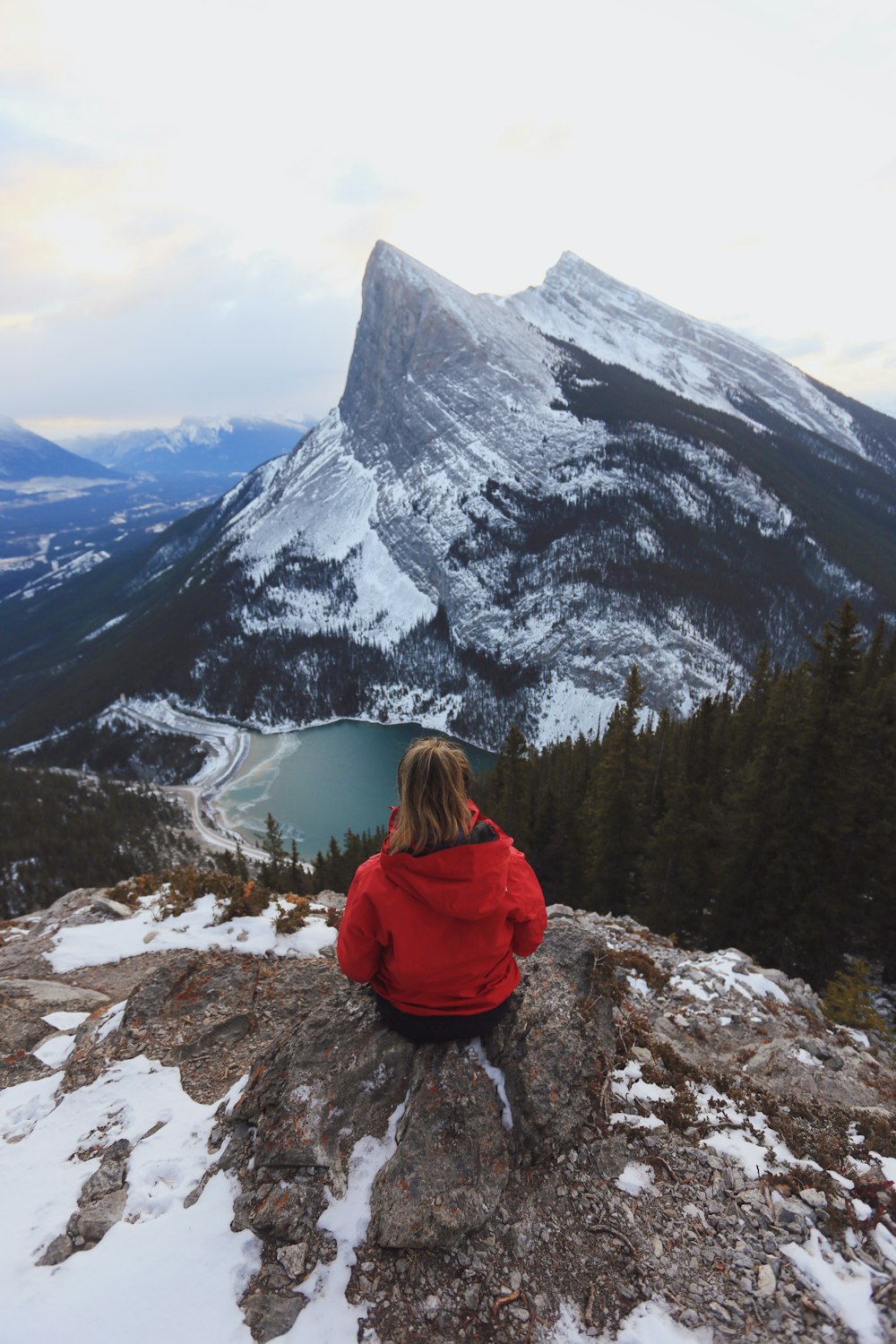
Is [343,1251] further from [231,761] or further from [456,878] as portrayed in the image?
[231,761]

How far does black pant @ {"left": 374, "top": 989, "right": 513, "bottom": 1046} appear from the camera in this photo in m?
4.77

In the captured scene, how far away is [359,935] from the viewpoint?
14.5ft

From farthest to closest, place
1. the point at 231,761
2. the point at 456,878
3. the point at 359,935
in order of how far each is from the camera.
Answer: the point at 231,761 → the point at 359,935 → the point at 456,878

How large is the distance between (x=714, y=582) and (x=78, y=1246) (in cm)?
16420

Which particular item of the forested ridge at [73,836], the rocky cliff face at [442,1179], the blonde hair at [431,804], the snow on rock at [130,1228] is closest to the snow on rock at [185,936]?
the rocky cliff face at [442,1179]

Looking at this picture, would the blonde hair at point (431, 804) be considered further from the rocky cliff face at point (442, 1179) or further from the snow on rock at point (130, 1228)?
the snow on rock at point (130, 1228)

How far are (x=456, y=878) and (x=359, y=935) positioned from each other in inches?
39.0

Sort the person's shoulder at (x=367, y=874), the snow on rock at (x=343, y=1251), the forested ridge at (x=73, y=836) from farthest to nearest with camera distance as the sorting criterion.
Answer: the forested ridge at (x=73, y=836) < the person's shoulder at (x=367, y=874) < the snow on rock at (x=343, y=1251)

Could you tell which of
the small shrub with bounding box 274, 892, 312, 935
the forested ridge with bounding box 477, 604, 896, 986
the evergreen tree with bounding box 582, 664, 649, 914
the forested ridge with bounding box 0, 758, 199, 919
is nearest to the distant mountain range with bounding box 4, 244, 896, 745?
the forested ridge with bounding box 0, 758, 199, 919

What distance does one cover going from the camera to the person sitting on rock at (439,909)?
4105 millimetres

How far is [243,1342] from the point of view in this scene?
340 centimetres

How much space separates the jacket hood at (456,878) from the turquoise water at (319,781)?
72.9 meters

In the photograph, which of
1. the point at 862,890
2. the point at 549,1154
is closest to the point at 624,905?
the point at 862,890

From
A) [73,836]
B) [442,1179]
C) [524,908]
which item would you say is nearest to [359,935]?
[524,908]
